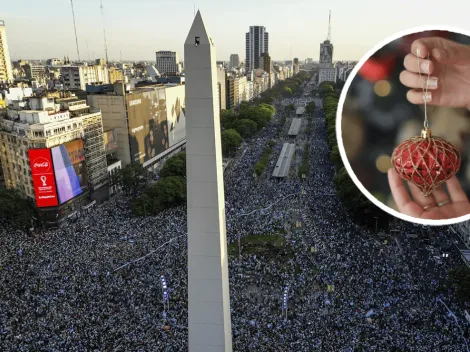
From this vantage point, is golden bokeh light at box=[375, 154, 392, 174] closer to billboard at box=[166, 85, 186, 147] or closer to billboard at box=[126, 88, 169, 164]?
billboard at box=[126, 88, 169, 164]

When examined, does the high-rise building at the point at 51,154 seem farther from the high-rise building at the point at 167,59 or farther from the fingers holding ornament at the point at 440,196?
the high-rise building at the point at 167,59

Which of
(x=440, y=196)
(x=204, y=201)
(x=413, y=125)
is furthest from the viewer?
(x=204, y=201)

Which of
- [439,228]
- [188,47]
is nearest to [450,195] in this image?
[188,47]

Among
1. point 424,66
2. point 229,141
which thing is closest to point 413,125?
point 424,66

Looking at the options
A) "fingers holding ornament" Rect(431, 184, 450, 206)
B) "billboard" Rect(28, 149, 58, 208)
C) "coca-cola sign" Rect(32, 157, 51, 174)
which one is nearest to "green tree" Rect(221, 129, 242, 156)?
"billboard" Rect(28, 149, 58, 208)

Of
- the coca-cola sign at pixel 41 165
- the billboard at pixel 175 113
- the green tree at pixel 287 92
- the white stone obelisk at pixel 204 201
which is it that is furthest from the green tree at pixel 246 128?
the green tree at pixel 287 92

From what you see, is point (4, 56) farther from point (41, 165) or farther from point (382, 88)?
point (382, 88)

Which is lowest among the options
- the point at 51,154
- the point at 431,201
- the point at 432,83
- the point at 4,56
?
the point at 51,154
